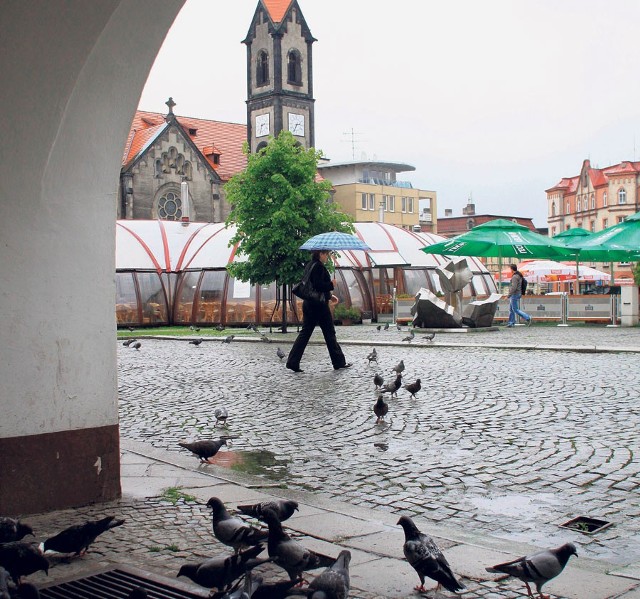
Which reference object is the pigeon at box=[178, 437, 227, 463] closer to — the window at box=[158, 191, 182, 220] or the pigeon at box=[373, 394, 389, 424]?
the pigeon at box=[373, 394, 389, 424]

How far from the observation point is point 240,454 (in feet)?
24.8

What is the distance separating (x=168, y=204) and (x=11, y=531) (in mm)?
57393

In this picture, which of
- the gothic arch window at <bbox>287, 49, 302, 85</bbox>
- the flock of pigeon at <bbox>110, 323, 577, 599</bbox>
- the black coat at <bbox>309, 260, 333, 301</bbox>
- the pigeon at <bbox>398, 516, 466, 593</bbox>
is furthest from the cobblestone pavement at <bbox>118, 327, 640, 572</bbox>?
the gothic arch window at <bbox>287, 49, 302, 85</bbox>

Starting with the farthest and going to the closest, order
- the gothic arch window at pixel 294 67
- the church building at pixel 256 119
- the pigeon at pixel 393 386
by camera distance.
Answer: the gothic arch window at pixel 294 67 → the church building at pixel 256 119 → the pigeon at pixel 393 386

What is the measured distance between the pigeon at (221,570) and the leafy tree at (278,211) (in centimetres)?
2480

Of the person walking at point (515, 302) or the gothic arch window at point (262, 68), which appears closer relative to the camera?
the person walking at point (515, 302)

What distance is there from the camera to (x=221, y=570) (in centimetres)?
382

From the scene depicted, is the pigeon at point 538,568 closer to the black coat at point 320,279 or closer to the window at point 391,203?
the black coat at point 320,279

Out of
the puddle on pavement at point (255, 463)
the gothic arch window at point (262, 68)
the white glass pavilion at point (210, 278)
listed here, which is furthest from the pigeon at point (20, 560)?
the gothic arch window at point (262, 68)

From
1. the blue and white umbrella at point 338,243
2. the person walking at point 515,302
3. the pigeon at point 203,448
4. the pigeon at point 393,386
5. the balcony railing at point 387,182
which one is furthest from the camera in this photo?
the balcony railing at point 387,182

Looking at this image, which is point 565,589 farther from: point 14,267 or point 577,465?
point 14,267

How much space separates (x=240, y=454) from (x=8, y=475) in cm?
269

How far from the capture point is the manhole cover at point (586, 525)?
16.7 feet

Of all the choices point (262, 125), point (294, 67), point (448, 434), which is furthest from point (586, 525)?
point (294, 67)
